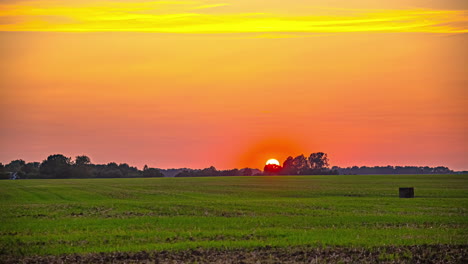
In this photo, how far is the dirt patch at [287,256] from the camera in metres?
23.5

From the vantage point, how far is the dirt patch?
925 inches

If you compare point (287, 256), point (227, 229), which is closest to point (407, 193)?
point (227, 229)

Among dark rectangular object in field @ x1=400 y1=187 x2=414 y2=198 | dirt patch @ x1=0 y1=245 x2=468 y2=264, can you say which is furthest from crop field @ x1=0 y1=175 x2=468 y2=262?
dark rectangular object in field @ x1=400 y1=187 x2=414 y2=198

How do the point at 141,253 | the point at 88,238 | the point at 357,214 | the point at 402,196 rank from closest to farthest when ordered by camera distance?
the point at 141,253 < the point at 88,238 < the point at 357,214 < the point at 402,196

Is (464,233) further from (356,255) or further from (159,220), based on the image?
(159,220)

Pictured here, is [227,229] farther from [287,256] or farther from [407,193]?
[407,193]

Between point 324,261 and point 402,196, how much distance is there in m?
39.1

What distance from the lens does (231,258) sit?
23.9 metres

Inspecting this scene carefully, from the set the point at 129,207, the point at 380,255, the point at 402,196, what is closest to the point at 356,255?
the point at 380,255

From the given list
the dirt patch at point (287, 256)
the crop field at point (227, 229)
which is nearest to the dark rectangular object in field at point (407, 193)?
the crop field at point (227, 229)

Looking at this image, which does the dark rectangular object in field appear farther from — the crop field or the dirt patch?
the dirt patch

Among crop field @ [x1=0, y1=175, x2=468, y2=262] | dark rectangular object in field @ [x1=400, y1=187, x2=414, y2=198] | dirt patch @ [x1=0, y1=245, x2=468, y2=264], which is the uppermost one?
dark rectangular object in field @ [x1=400, y1=187, x2=414, y2=198]

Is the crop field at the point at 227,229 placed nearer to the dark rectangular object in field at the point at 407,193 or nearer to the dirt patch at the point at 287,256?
the dirt patch at the point at 287,256

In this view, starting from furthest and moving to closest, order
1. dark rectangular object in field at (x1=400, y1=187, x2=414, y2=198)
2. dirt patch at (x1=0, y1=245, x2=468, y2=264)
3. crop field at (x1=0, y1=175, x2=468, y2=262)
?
dark rectangular object in field at (x1=400, y1=187, x2=414, y2=198)
crop field at (x1=0, y1=175, x2=468, y2=262)
dirt patch at (x1=0, y1=245, x2=468, y2=264)
